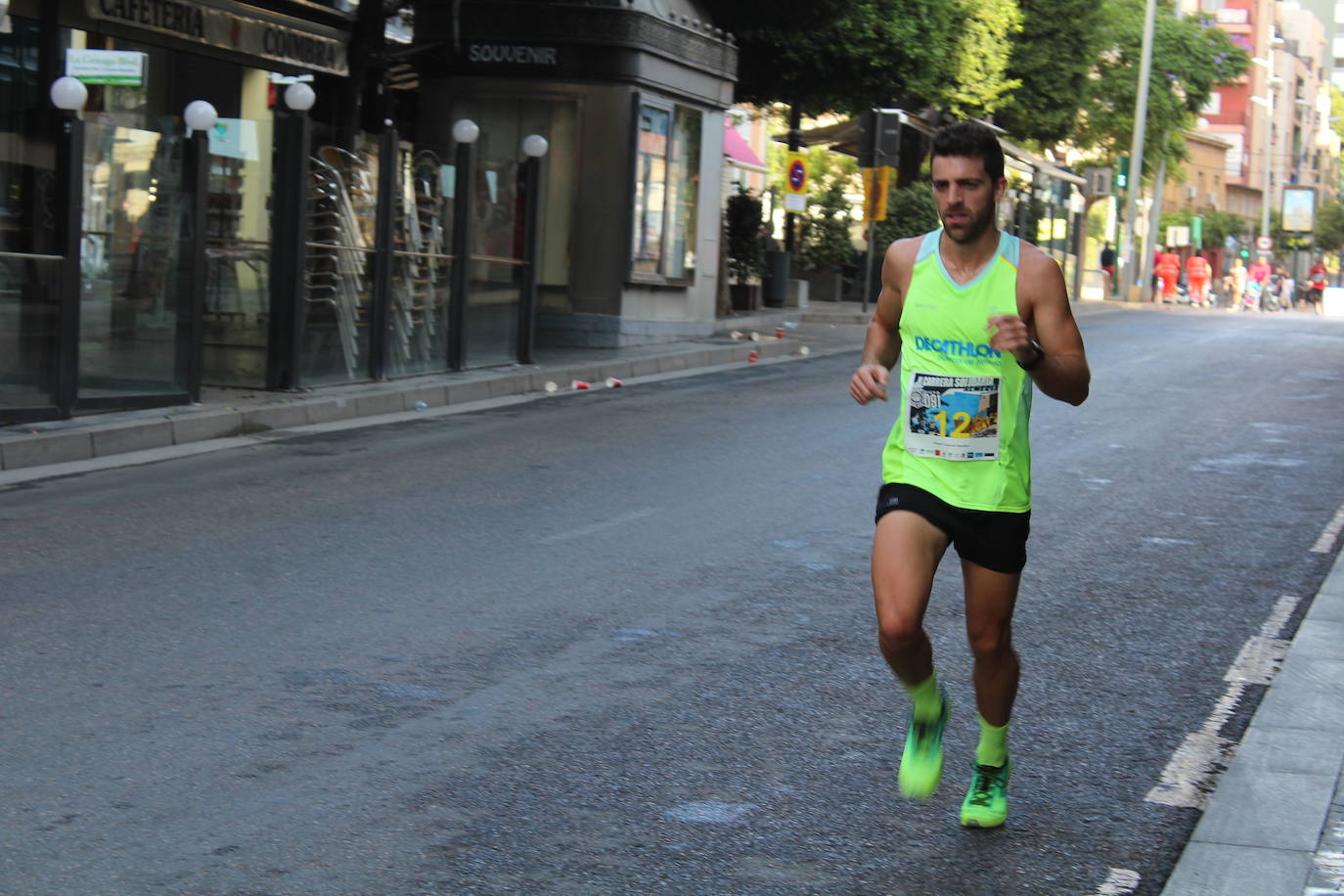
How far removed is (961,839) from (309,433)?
8.64m

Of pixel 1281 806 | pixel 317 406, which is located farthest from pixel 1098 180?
pixel 1281 806

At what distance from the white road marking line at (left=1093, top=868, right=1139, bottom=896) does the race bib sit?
99 cm

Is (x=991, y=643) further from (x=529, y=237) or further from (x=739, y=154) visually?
(x=739, y=154)

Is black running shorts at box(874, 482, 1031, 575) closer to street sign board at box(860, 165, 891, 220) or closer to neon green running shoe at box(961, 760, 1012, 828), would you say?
neon green running shoe at box(961, 760, 1012, 828)

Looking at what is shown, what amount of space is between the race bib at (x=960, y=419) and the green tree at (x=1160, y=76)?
43460 mm

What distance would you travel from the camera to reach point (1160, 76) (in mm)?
49469

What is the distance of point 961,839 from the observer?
168 inches

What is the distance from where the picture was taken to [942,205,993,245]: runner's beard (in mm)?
4105

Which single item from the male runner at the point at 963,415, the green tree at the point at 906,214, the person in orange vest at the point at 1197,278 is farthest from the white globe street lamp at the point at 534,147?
the person in orange vest at the point at 1197,278

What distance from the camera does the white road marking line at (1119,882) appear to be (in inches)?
154

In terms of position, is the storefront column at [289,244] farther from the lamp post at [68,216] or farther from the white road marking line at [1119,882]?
the white road marking line at [1119,882]

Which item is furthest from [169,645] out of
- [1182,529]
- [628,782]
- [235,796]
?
[1182,529]

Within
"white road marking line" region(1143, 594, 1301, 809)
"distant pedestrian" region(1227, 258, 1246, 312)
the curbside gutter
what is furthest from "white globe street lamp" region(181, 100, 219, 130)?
"distant pedestrian" region(1227, 258, 1246, 312)

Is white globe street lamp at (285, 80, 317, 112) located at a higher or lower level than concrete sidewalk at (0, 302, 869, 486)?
higher
